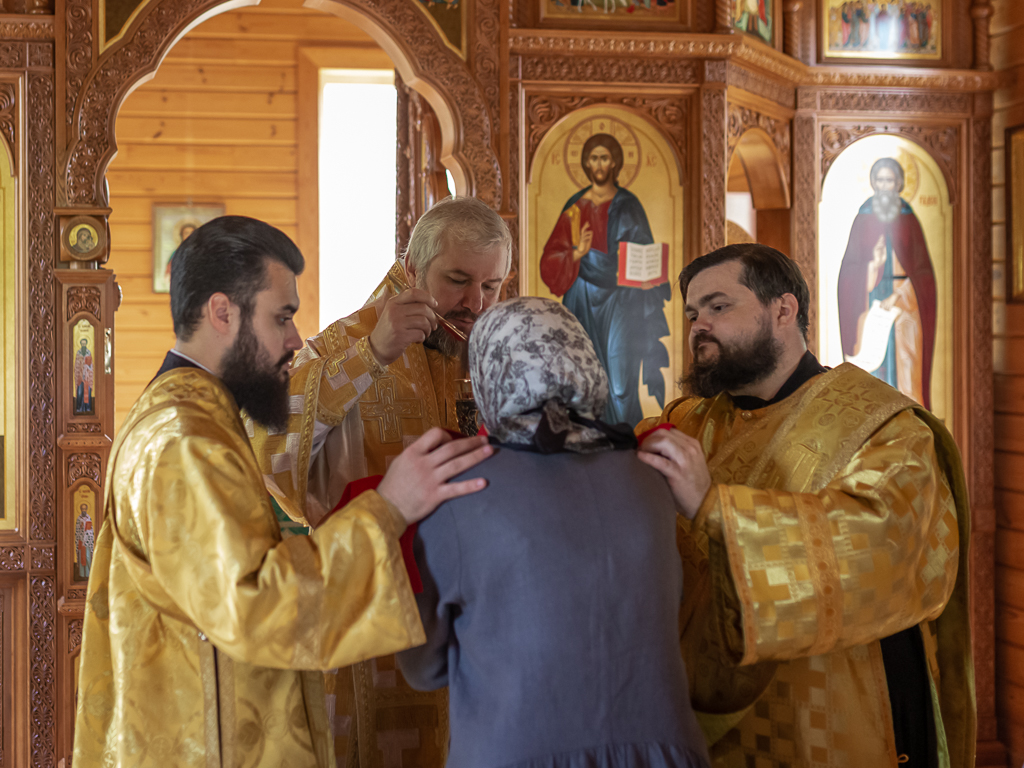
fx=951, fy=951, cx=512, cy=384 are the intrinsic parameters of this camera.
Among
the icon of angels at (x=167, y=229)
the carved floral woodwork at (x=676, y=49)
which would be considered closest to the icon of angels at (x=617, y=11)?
the carved floral woodwork at (x=676, y=49)

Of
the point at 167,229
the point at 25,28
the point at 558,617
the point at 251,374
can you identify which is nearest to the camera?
the point at 558,617

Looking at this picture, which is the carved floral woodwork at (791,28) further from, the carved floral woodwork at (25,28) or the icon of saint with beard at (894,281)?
the carved floral woodwork at (25,28)

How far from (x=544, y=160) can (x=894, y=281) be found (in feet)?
7.08

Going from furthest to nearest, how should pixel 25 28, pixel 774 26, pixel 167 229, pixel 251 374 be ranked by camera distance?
pixel 167 229, pixel 774 26, pixel 25 28, pixel 251 374

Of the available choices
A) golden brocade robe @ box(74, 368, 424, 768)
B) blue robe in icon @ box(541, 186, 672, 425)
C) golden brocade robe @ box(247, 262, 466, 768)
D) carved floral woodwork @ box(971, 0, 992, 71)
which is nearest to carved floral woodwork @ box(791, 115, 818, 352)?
blue robe in icon @ box(541, 186, 672, 425)

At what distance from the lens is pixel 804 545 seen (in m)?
1.85

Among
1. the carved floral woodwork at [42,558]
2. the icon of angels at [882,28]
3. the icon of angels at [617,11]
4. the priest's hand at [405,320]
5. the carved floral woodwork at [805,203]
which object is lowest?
the carved floral woodwork at [42,558]

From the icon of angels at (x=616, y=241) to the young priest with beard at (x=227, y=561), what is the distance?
303cm

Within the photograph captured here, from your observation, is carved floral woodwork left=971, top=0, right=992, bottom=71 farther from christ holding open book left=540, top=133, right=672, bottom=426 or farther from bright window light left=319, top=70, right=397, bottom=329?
bright window light left=319, top=70, right=397, bottom=329

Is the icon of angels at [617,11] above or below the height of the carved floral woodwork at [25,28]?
above

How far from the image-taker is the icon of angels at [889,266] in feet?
17.4

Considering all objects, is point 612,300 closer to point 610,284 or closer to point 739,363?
point 610,284

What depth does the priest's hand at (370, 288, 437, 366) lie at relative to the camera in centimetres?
231

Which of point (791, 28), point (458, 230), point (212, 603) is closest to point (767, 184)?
point (791, 28)
